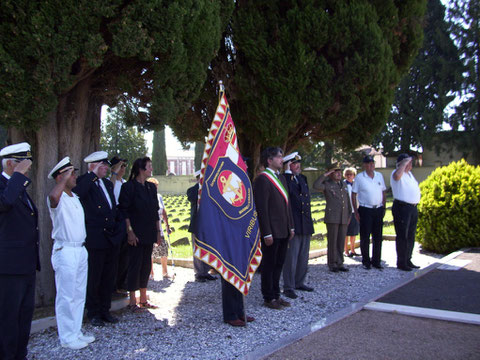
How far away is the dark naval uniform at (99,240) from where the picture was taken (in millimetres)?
4723

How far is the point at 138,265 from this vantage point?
529cm

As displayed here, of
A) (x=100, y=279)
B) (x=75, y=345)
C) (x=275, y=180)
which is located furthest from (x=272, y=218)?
(x=75, y=345)

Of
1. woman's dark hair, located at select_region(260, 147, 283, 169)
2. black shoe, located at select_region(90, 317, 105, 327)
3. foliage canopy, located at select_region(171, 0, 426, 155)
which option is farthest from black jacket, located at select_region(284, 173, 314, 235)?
black shoe, located at select_region(90, 317, 105, 327)

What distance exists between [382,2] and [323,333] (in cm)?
644

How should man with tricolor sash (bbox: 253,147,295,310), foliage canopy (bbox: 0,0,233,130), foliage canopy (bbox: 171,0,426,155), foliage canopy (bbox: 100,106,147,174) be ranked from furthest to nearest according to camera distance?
foliage canopy (bbox: 100,106,147,174) < foliage canopy (bbox: 171,0,426,155) < man with tricolor sash (bbox: 253,147,295,310) < foliage canopy (bbox: 0,0,233,130)

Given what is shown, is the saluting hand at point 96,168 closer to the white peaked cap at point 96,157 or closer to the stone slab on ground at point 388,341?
the white peaked cap at point 96,157

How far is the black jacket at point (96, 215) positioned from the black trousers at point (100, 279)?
12 centimetres

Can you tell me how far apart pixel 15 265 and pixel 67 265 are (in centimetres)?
62

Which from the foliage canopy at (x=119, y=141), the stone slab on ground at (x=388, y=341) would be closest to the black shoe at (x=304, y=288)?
the stone slab on ground at (x=388, y=341)

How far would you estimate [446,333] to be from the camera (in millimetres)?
4195

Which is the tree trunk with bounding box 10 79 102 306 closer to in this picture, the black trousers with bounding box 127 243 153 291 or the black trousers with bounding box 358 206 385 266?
the black trousers with bounding box 127 243 153 291

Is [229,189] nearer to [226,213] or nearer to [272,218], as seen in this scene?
[226,213]

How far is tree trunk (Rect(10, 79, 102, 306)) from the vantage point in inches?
209

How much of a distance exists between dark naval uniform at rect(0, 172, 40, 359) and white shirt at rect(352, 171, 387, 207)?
18.6 ft
